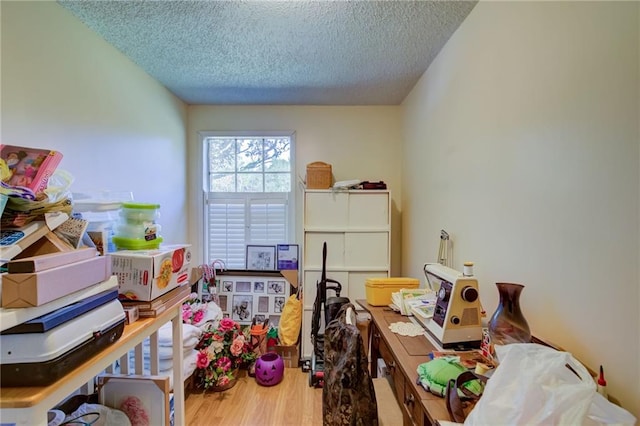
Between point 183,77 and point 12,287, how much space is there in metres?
2.27

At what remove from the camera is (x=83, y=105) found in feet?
6.07

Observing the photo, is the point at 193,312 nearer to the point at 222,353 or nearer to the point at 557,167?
the point at 222,353

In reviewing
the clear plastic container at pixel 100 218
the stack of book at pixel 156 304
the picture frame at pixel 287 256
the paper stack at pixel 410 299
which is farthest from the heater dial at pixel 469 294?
the picture frame at pixel 287 256

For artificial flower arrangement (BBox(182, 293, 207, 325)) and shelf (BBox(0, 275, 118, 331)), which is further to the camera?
artificial flower arrangement (BBox(182, 293, 207, 325))

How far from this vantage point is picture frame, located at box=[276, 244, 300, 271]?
10.5ft

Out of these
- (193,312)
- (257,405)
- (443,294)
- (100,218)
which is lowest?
(257,405)

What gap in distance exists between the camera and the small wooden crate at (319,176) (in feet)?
9.59

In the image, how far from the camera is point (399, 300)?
1768mm

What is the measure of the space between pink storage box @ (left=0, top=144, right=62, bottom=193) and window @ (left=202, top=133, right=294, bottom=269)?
7.31 feet

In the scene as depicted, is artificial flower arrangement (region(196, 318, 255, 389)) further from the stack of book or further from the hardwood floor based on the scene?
the stack of book

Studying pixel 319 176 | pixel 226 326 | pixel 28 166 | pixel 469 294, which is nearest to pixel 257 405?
pixel 226 326

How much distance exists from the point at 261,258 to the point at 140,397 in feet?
6.18

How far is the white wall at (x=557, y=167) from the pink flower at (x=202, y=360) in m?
2.02

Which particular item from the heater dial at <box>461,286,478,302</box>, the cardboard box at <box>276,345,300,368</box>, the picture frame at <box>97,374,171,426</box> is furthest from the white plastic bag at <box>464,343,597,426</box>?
the cardboard box at <box>276,345,300,368</box>
